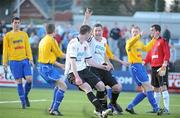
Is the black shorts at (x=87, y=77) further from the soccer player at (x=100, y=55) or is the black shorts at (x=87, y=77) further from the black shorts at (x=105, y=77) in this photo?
the black shorts at (x=105, y=77)

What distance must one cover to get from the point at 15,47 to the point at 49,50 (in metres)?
1.70

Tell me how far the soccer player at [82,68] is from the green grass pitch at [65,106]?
1.26 metres

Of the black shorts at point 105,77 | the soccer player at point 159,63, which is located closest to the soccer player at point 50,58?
the black shorts at point 105,77

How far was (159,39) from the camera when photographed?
17.8 metres

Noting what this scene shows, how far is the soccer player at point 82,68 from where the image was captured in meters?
14.6

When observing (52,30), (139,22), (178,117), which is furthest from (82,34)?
(139,22)

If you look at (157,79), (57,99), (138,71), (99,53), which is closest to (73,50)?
(99,53)

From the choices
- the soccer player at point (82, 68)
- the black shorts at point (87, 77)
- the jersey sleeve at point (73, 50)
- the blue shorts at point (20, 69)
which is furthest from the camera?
the blue shorts at point (20, 69)

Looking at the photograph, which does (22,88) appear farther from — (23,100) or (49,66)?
(49,66)

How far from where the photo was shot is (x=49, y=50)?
16.9 metres

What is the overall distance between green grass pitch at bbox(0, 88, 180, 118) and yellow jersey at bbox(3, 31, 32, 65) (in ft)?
4.53

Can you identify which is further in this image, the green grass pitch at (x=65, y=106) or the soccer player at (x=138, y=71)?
the soccer player at (x=138, y=71)

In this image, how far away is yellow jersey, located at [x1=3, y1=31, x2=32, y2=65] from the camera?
1820 cm

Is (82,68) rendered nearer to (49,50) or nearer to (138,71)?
(49,50)
